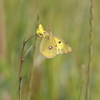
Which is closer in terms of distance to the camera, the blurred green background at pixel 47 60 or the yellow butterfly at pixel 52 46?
the yellow butterfly at pixel 52 46

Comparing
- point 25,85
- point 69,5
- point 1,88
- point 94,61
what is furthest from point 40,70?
point 69,5

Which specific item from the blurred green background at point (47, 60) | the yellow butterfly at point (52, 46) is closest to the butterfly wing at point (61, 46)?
the yellow butterfly at point (52, 46)

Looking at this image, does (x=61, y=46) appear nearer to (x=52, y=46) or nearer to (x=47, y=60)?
(x=52, y=46)

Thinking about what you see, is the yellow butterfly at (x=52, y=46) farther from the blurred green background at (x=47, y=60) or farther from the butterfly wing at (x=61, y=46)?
the blurred green background at (x=47, y=60)

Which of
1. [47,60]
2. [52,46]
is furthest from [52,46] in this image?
[47,60]

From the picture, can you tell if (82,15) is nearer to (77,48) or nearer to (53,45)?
(77,48)

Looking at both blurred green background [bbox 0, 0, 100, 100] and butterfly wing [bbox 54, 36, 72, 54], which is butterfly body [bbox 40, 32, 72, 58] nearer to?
butterfly wing [bbox 54, 36, 72, 54]
